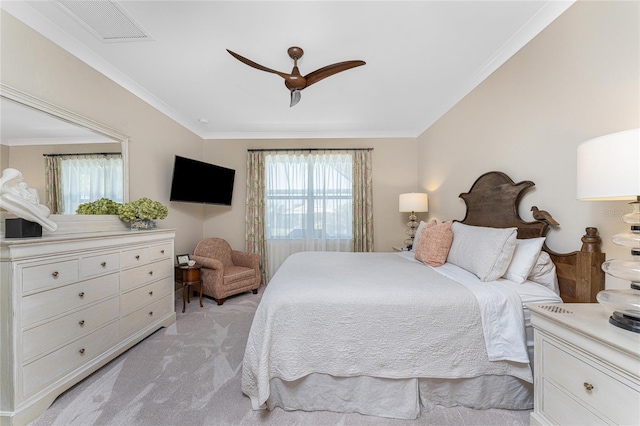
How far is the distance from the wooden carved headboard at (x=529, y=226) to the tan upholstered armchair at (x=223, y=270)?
298 cm

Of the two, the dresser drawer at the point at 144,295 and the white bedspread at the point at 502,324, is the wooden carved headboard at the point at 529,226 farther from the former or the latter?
the dresser drawer at the point at 144,295

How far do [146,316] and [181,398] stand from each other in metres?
1.13

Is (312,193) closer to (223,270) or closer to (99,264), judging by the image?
(223,270)

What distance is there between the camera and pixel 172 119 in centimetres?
358

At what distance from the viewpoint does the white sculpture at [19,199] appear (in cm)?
152

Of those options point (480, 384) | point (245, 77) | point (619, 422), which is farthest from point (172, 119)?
point (619, 422)

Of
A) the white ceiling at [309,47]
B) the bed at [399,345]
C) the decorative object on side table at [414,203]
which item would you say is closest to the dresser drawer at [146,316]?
the bed at [399,345]

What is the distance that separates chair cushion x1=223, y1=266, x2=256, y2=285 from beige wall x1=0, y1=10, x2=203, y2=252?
0.85 meters

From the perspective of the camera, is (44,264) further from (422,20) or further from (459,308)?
(422,20)

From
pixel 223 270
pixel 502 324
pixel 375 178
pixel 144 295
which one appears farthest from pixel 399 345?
pixel 375 178

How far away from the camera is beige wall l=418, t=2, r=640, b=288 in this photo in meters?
1.41

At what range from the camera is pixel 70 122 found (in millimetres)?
2117

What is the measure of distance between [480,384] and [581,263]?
0.98 metres

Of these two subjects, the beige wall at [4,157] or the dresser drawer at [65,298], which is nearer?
the dresser drawer at [65,298]
